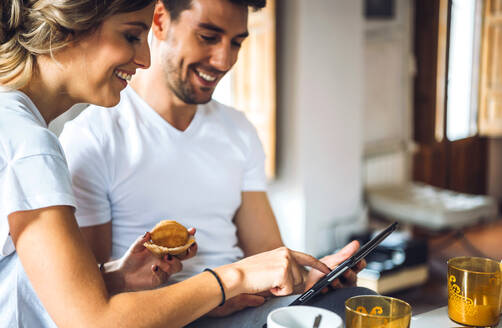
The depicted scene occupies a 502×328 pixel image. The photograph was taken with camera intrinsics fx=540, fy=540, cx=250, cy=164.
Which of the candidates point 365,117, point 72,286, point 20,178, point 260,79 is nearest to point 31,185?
point 20,178

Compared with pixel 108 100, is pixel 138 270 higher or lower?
lower

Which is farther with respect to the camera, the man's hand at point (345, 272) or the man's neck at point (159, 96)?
the man's neck at point (159, 96)

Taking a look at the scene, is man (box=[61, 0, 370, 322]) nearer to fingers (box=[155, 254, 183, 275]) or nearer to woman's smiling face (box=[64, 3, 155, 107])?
fingers (box=[155, 254, 183, 275])

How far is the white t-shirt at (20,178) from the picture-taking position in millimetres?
799

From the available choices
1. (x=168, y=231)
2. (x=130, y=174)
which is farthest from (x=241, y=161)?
(x=168, y=231)

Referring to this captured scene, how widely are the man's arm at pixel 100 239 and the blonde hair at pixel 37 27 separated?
0.42 metres

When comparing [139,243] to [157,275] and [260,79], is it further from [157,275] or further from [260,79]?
[260,79]

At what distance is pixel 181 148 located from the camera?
1388 mm

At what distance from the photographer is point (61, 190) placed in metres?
0.82

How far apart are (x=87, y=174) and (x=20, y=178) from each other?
44 cm

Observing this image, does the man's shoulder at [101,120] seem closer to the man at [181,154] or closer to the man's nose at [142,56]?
the man at [181,154]

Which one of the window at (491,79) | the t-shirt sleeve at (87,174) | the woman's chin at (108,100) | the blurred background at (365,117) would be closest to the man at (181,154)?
the t-shirt sleeve at (87,174)

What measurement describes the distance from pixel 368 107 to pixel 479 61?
4.57ft

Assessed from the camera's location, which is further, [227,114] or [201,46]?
[227,114]
